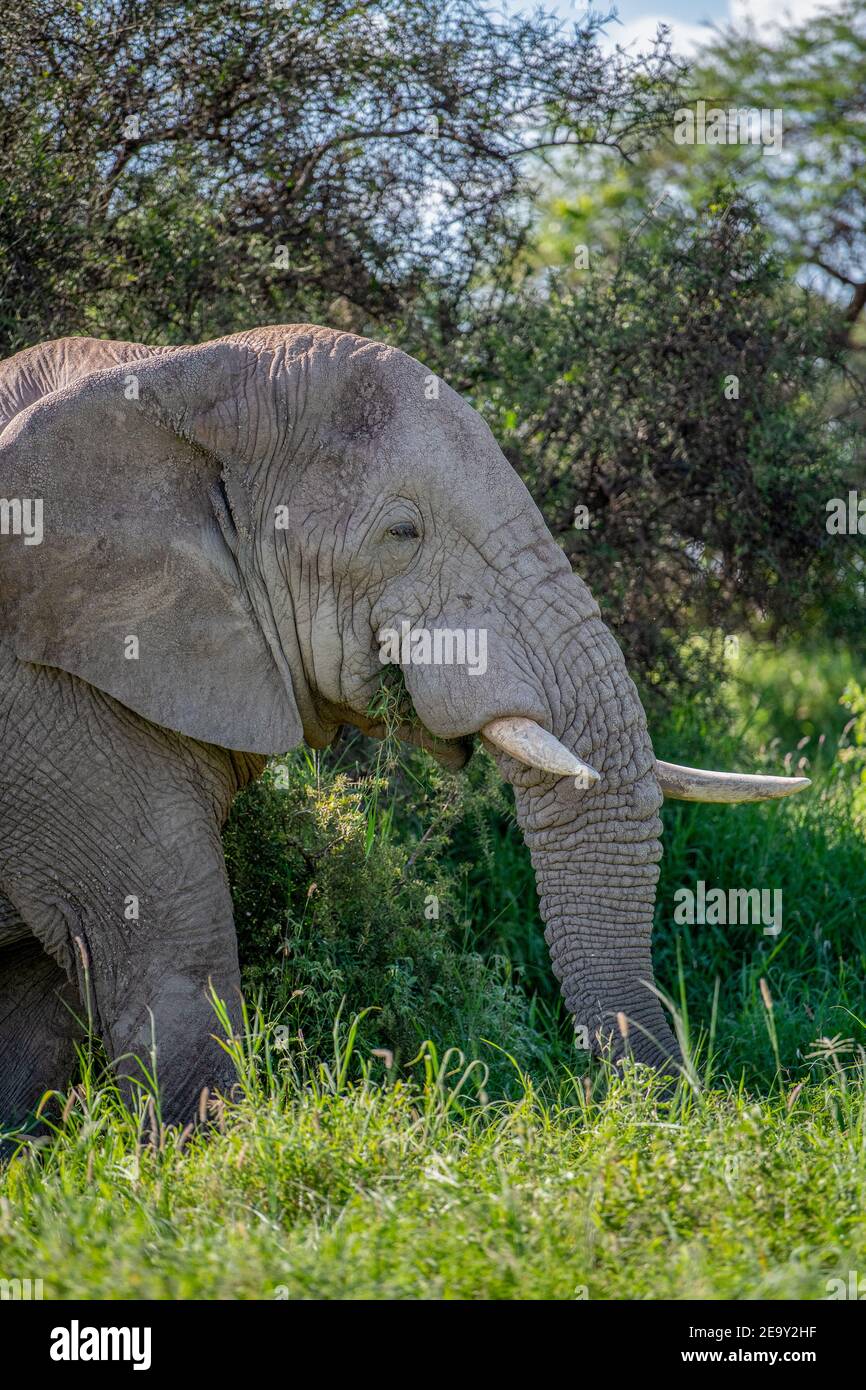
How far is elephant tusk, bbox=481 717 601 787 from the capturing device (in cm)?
456

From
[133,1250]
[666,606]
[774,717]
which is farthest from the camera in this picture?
[774,717]

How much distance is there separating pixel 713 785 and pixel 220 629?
1.60 m

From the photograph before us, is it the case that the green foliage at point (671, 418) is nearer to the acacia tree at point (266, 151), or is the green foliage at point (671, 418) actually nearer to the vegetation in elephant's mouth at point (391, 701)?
the acacia tree at point (266, 151)

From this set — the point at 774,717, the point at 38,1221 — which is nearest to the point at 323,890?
the point at 38,1221

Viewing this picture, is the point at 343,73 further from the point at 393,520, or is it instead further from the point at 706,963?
the point at 706,963

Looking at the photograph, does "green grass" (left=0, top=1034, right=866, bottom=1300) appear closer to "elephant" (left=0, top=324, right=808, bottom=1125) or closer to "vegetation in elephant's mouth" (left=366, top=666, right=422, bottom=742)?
"elephant" (left=0, top=324, right=808, bottom=1125)

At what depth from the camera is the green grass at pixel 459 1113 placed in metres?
3.34

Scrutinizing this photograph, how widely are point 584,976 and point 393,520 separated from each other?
5.02 feet

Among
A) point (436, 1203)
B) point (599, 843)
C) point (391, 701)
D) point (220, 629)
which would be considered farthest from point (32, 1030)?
point (436, 1203)

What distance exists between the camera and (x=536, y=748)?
457cm

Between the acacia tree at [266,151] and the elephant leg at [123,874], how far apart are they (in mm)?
2803

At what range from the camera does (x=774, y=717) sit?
11.0m
